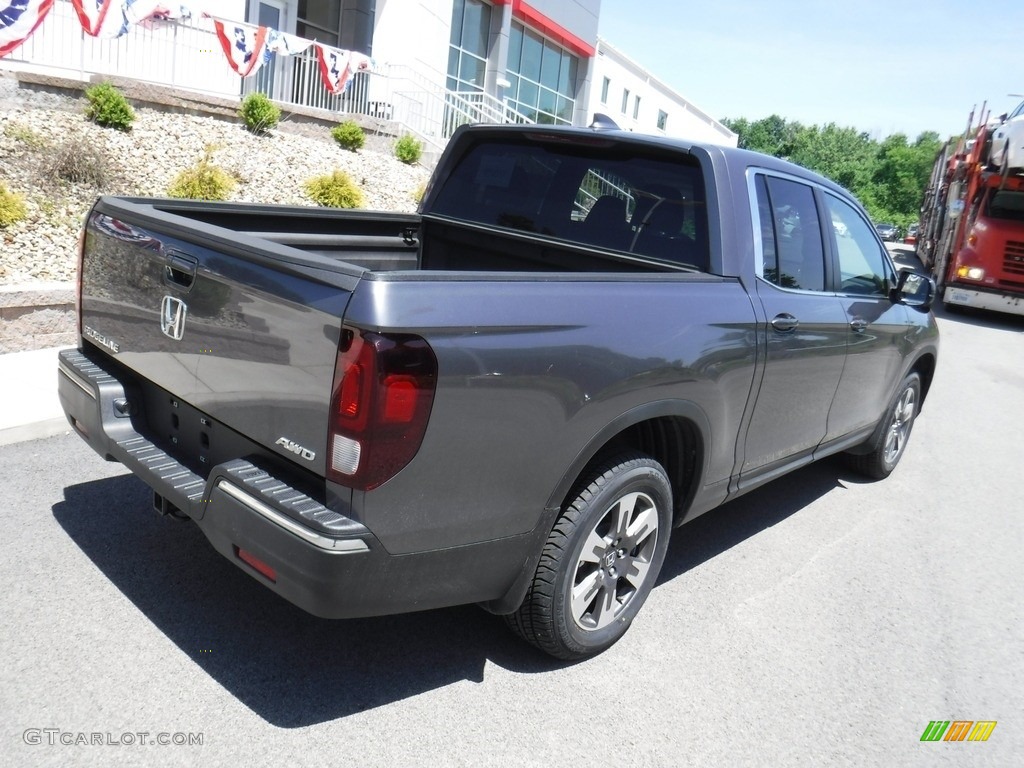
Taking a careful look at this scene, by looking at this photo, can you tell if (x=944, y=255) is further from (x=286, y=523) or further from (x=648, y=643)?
(x=286, y=523)

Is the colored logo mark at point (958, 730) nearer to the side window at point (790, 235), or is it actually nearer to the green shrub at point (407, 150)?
the side window at point (790, 235)

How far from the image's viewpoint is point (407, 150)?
1622 cm

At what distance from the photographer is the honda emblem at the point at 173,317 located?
9.79 ft

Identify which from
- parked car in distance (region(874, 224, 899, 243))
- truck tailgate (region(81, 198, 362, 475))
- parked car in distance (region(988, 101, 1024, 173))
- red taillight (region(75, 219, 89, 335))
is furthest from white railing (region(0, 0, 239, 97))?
parked car in distance (region(988, 101, 1024, 173))

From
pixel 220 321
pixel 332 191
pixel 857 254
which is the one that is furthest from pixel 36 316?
pixel 857 254

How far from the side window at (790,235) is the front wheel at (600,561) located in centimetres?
122

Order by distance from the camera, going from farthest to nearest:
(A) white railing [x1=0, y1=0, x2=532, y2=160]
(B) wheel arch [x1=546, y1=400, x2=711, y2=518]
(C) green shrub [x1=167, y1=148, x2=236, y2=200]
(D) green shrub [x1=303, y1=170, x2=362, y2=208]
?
(A) white railing [x1=0, y1=0, x2=532, y2=160] < (D) green shrub [x1=303, y1=170, x2=362, y2=208] < (C) green shrub [x1=167, y1=148, x2=236, y2=200] < (B) wheel arch [x1=546, y1=400, x2=711, y2=518]

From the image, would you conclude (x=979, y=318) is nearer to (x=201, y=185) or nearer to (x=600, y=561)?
(x=201, y=185)

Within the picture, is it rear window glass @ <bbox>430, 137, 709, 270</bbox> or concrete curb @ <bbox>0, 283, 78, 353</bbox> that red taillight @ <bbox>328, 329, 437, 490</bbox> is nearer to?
rear window glass @ <bbox>430, 137, 709, 270</bbox>

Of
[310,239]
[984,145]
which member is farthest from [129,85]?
[984,145]

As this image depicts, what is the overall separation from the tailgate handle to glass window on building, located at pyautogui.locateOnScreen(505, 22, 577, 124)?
23.4m

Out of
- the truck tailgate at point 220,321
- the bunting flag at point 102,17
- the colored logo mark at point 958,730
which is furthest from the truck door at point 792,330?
the bunting flag at point 102,17

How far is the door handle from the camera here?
390cm

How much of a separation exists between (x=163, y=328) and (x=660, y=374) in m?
1.77
